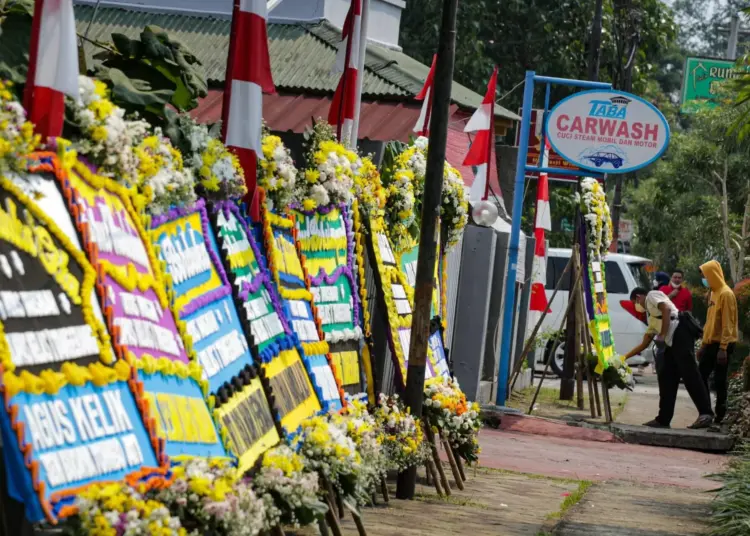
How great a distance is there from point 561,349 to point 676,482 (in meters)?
12.2

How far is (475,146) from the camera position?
46.3 ft

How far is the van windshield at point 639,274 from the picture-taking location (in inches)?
982

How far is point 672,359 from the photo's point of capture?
15.3m

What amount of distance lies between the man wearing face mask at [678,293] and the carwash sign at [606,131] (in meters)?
3.86

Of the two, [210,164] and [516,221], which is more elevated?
[210,164]

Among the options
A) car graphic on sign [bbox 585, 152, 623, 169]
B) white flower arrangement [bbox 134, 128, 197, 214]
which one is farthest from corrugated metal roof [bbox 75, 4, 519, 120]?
white flower arrangement [bbox 134, 128, 197, 214]

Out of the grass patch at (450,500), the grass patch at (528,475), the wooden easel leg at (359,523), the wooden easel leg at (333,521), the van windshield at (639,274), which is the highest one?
the van windshield at (639,274)

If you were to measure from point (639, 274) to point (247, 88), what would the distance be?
63.8 ft

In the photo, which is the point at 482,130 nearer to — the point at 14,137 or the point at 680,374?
the point at 680,374

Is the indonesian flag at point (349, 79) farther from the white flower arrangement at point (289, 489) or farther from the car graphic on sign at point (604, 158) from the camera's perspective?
the car graphic on sign at point (604, 158)

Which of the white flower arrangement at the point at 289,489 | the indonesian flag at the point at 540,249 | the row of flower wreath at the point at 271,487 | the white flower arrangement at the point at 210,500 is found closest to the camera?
the row of flower wreath at the point at 271,487

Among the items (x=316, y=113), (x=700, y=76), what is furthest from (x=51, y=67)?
(x=700, y=76)

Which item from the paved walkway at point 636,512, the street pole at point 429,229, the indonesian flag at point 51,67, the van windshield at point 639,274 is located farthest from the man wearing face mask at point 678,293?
the indonesian flag at point 51,67

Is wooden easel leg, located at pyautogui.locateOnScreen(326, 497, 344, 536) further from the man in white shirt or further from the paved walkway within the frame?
the man in white shirt
